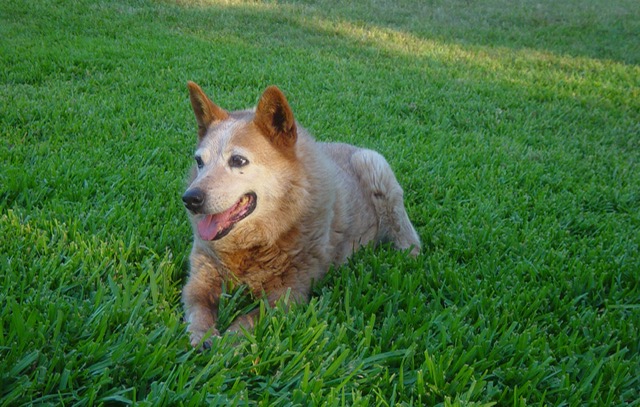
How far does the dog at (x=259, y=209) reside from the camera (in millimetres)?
2819

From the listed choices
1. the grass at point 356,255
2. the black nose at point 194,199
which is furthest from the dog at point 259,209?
the grass at point 356,255

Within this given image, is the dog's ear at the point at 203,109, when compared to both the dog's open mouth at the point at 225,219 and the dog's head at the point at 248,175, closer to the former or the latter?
the dog's head at the point at 248,175

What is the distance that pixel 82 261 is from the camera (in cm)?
281

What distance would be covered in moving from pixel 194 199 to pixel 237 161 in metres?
0.37

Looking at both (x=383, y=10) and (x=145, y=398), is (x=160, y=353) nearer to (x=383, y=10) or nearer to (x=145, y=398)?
(x=145, y=398)

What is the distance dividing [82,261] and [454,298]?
6.47 ft

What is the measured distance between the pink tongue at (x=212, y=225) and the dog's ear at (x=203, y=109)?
2.26 ft

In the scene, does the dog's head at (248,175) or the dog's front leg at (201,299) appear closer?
the dog's front leg at (201,299)

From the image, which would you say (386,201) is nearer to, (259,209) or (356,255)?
(356,255)

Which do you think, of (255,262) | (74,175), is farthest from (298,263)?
(74,175)

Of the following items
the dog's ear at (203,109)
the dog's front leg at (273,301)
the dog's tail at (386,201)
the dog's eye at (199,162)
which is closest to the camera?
the dog's front leg at (273,301)

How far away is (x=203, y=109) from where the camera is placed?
3268 millimetres

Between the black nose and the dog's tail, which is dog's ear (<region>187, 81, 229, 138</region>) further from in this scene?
the dog's tail

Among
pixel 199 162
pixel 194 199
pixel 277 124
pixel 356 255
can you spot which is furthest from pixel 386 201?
pixel 194 199
